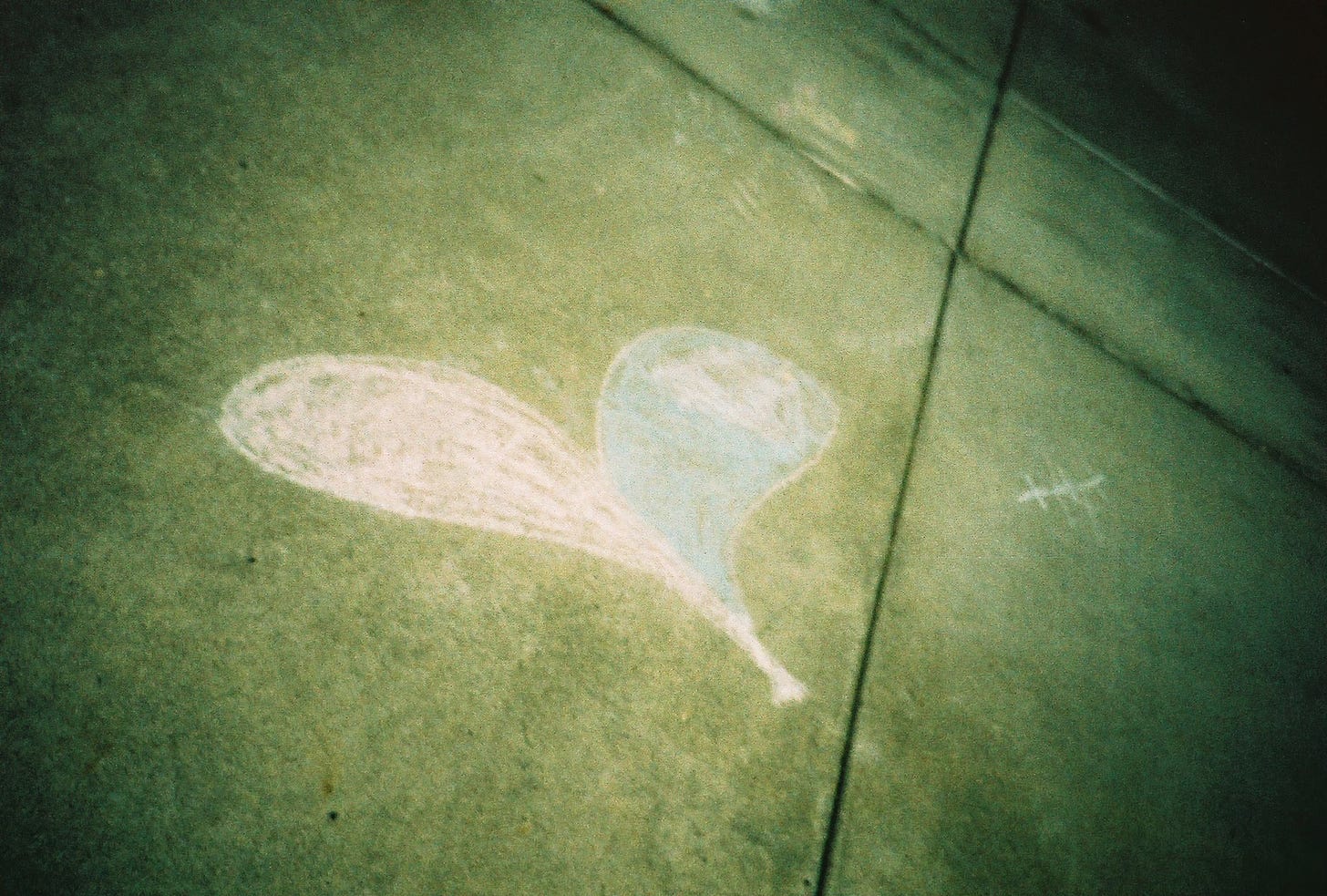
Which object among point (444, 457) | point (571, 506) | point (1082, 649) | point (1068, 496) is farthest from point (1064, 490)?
point (444, 457)

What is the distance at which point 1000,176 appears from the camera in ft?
9.98

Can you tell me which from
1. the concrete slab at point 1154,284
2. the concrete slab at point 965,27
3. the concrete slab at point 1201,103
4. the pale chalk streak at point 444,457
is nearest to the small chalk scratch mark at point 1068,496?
the concrete slab at point 1154,284

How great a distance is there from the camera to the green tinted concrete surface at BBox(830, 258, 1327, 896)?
1.73 metres

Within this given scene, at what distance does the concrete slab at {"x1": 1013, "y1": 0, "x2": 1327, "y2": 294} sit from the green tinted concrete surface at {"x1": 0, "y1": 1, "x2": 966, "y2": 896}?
2788 mm

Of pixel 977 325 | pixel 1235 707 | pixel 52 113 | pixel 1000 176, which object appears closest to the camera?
pixel 52 113

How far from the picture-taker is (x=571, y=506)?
5.54 ft

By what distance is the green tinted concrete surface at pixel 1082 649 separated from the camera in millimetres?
1726

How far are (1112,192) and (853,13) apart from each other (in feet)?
5.57

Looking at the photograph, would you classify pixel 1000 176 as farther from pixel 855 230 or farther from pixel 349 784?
pixel 349 784

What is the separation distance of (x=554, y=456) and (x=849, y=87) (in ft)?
8.04

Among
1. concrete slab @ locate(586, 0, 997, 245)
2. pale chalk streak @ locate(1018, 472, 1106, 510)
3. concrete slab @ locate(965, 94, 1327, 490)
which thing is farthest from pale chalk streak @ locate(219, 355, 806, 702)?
concrete slab @ locate(965, 94, 1327, 490)

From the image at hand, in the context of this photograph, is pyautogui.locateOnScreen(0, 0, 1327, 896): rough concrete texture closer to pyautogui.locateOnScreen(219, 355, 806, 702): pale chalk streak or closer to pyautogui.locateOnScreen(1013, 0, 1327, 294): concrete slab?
pyautogui.locateOnScreen(219, 355, 806, 702): pale chalk streak

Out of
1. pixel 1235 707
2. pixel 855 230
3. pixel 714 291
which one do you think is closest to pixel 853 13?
pixel 855 230

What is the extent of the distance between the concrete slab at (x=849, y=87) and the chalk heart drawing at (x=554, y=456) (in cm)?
139
